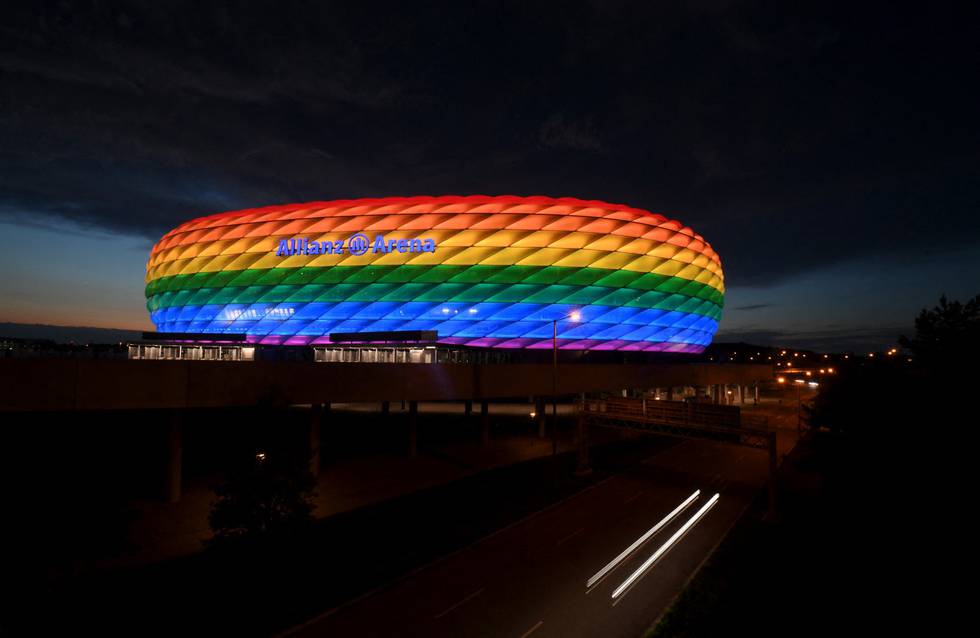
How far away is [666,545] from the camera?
14.6m

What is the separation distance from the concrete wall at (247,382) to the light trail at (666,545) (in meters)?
10.2

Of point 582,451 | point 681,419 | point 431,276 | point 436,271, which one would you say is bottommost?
point 582,451

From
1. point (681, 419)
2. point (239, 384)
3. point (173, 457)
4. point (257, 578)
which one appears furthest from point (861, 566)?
point (173, 457)

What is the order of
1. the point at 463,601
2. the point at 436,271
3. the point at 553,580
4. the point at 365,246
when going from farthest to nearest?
the point at 365,246 → the point at 436,271 → the point at 553,580 → the point at 463,601

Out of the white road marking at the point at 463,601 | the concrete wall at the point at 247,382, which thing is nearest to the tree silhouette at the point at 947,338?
the white road marking at the point at 463,601

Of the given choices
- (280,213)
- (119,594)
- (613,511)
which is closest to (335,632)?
(119,594)

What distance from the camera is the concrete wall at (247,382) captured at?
14273 mm

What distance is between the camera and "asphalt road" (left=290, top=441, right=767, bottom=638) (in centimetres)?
1038

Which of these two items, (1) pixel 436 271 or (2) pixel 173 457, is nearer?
(2) pixel 173 457

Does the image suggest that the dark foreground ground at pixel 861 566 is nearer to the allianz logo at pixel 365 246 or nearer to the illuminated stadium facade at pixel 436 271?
the illuminated stadium facade at pixel 436 271

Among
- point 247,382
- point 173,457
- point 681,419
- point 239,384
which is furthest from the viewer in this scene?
point 681,419

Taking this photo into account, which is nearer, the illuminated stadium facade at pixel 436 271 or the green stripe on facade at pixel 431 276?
the green stripe on facade at pixel 431 276

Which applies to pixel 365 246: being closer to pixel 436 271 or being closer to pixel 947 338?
pixel 436 271

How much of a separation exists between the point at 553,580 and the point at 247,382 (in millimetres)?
12276
